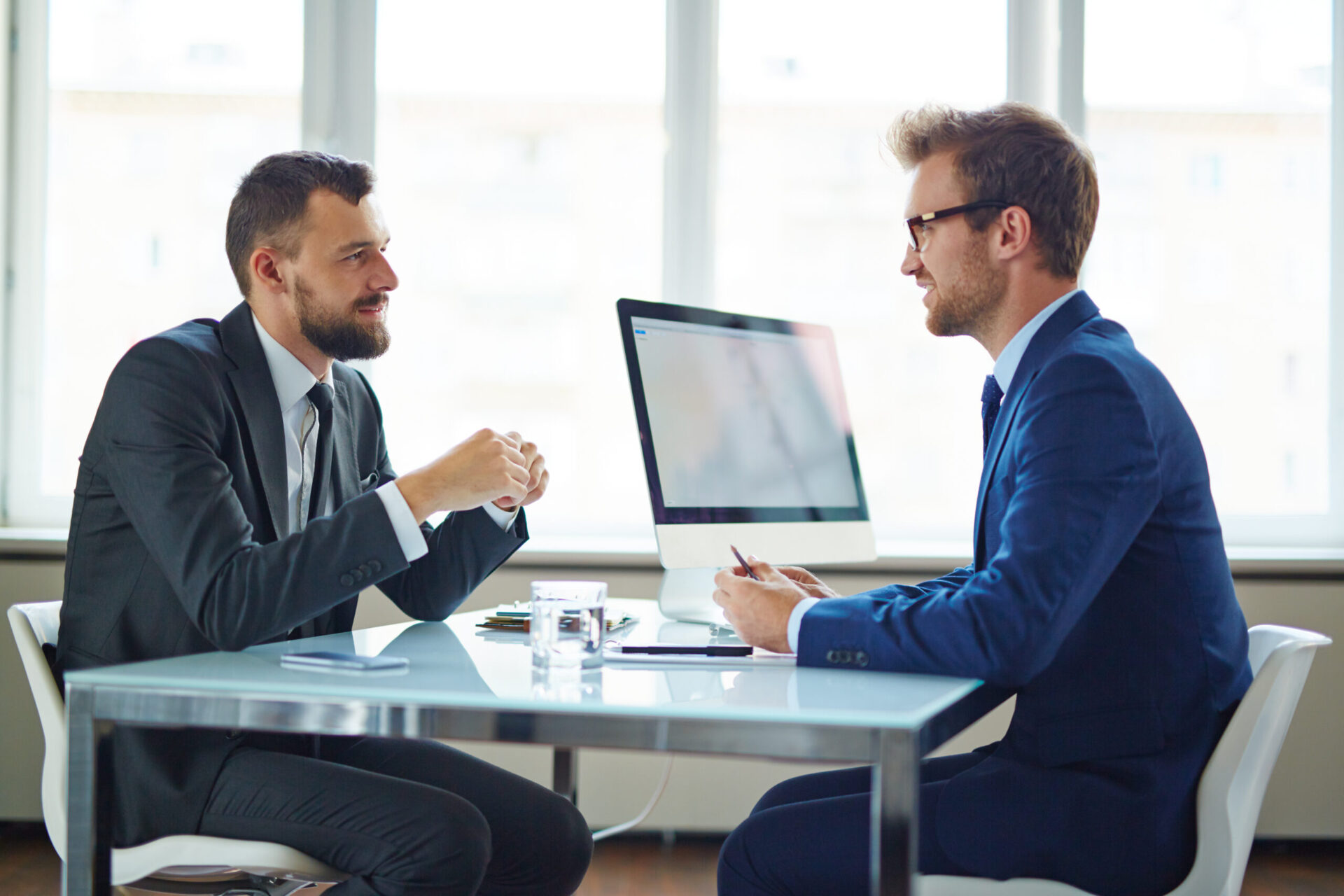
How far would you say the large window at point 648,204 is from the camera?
3137mm

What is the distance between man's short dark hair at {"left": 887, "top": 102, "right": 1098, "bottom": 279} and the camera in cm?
145

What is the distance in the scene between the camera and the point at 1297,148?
10.4 ft

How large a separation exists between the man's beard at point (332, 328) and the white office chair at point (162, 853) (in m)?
0.54

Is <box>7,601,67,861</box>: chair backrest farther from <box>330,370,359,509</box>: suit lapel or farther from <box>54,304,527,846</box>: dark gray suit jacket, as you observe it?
<box>330,370,359,509</box>: suit lapel

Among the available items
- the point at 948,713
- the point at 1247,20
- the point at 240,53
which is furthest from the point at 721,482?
the point at 1247,20

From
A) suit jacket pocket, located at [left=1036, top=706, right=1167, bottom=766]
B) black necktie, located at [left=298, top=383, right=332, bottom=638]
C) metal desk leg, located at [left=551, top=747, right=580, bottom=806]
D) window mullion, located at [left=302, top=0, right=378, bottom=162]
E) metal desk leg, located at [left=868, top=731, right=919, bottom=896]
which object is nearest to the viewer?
metal desk leg, located at [left=868, top=731, right=919, bottom=896]

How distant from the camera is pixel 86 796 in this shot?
108 centimetres

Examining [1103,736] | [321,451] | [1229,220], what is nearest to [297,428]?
[321,451]

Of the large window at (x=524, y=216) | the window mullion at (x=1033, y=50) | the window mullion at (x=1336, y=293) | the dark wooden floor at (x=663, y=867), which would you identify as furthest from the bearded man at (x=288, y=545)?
the window mullion at (x=1336, y=293)

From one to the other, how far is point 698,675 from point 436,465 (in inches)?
17.4

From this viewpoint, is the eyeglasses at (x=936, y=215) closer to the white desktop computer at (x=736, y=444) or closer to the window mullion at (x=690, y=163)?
the white desktop computer at (x=736, y=444)

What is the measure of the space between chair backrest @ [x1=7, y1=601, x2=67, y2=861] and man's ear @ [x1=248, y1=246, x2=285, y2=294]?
576 mm

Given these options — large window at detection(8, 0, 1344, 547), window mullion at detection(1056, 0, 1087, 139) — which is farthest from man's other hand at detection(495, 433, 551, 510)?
window mullion at detection(1056, 0, 1087, 139)

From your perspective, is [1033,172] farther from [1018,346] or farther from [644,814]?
[644,814]
